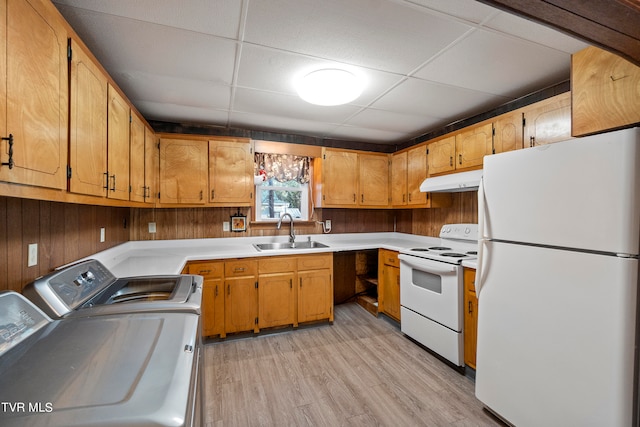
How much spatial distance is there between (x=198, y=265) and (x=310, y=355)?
1.29 meters

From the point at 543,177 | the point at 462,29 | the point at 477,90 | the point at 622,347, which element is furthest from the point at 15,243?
the point at 477,90

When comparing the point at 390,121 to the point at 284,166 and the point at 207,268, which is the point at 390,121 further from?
the point at 207,268

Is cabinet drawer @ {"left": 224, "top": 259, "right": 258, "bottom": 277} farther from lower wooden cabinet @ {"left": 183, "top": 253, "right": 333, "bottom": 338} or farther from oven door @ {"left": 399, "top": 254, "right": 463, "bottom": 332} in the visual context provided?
oven door @ {"left": 399, "top": 254, "right": 463, "bottom": 332}

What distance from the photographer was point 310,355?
2396 mm

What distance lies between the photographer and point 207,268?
8.32 ft

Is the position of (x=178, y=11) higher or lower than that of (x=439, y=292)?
higher

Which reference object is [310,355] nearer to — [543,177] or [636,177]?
[543,177]

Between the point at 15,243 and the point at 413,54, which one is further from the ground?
the point at 413,54

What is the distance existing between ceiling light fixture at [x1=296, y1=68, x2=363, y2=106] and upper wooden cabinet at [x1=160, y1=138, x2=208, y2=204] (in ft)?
4.41

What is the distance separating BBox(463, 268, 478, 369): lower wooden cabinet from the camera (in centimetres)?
205

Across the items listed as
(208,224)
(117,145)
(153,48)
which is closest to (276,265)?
(208,224)

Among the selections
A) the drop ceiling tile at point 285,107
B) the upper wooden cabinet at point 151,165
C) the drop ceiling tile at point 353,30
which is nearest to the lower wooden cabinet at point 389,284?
the drop ceiling tile at point 285,107

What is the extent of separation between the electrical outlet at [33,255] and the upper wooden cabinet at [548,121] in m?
3.05

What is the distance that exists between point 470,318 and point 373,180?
6.40ft
